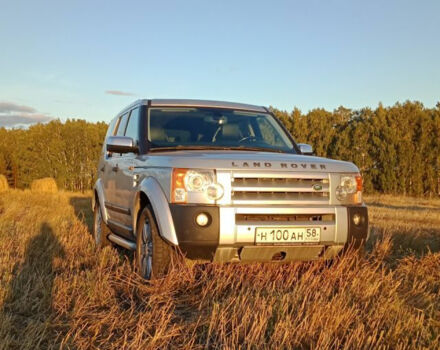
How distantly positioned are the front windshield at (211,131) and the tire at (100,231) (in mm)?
1954

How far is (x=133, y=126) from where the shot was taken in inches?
243

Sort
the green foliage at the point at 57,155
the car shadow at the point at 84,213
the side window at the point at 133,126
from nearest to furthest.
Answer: the side window at the point at 133,126 → the car shadow at the point at 84,213 → the green foliage at the point at 57,155

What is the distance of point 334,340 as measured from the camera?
3.04m

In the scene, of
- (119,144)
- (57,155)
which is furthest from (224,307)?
(57,155)

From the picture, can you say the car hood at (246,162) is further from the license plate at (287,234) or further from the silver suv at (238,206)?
the license plate at (287,234)

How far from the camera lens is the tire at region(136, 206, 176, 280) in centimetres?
439

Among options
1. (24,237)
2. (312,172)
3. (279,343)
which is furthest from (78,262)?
(279,343)

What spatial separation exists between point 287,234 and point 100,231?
3637 mm

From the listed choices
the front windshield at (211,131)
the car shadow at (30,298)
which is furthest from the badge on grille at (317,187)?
the car shadow at (30,298)

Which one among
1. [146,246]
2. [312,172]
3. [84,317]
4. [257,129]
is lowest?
[84,317]

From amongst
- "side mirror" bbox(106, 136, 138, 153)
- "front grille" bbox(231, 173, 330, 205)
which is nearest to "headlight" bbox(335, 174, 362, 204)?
"front grille" bbox(231, 173, 330, 205)

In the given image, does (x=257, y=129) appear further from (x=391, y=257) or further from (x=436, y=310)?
(x=436, y=310)

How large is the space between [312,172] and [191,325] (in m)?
1.84

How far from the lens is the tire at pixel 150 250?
14.4ft
